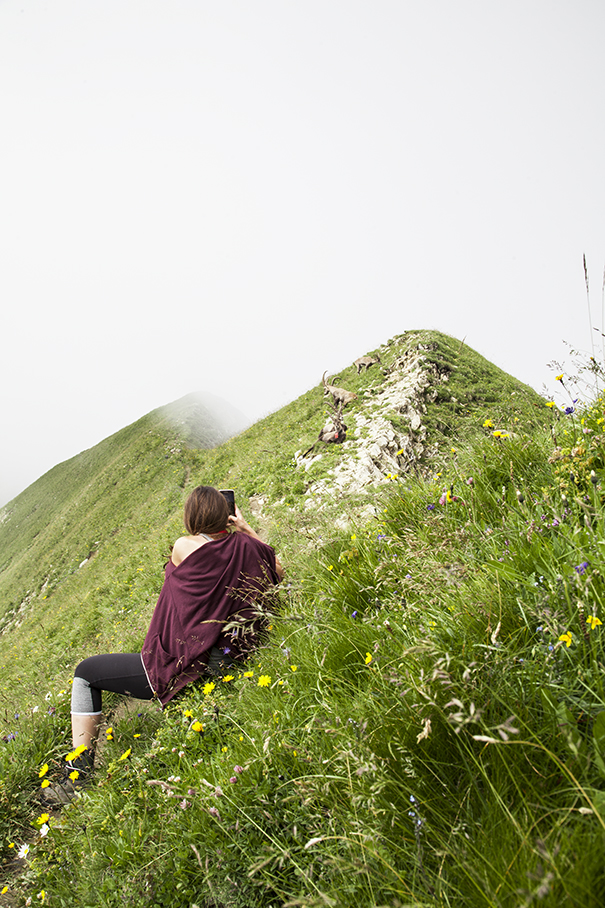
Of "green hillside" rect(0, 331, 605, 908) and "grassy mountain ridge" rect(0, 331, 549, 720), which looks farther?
"grassy mountain ridge" rect(0, 331, 549, 720)

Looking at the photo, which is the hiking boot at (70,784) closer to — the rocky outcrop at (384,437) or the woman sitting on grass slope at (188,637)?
the woman sitting on grass slope at (188,637)

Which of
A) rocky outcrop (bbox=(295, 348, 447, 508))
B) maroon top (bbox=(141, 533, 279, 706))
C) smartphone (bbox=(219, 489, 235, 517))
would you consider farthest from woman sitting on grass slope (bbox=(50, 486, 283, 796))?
rocky outcrop (bbox=(295, 348, 447, 508))

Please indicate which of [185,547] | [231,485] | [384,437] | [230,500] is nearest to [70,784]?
[185,547]

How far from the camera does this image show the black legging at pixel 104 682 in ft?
11.6

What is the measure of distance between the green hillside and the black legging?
254mm

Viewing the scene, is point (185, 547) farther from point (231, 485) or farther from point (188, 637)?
point (231, 485)

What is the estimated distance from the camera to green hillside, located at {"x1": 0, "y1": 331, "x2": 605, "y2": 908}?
129cm

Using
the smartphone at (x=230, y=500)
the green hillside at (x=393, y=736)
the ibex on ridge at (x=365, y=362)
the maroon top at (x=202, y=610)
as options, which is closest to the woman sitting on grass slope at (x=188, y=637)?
the maroon top at (x=202, y=610)

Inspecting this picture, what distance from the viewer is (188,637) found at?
3.42 metres

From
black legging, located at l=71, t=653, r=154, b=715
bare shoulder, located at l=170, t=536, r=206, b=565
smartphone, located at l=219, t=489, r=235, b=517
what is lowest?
black legging, located at l=71, t=653, r=154, b=715

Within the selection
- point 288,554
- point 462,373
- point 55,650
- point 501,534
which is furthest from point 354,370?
point 501,534

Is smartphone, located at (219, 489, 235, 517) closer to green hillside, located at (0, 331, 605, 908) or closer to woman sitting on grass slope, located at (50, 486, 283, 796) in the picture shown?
woman sitting on grass slope, located at (50, 486, 283, 796)

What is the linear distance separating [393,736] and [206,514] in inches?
106

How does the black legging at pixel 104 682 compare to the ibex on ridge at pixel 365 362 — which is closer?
the black legging at pixel 104 682
